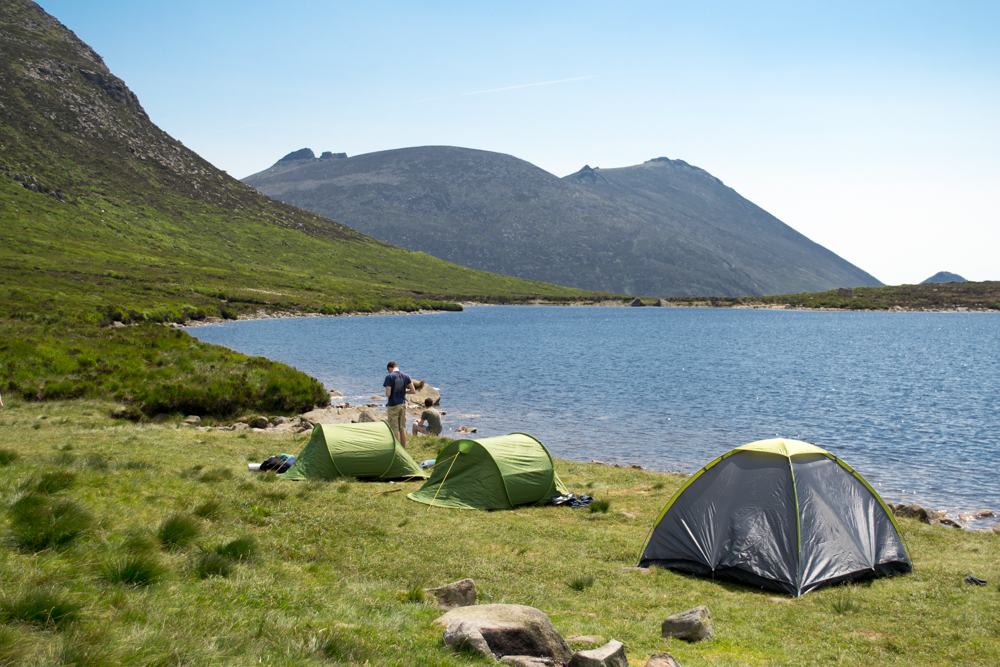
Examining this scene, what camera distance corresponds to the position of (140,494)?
10.7m

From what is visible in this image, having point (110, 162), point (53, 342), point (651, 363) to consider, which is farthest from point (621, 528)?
point (110, 162)

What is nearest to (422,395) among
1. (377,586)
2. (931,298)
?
(377,586)

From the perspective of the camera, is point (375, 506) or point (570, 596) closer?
point (570, 596)

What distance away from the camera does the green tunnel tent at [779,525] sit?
1195 centimetres

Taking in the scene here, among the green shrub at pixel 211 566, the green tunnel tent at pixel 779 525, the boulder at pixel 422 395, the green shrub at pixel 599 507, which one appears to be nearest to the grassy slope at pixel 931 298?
the boulder at pixel 422 395

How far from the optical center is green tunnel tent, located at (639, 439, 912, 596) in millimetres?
11953

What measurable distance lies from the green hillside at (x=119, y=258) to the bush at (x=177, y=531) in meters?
20.4

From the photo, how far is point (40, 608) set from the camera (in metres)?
5.74

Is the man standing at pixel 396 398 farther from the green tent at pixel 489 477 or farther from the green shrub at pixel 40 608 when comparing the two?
the green shrub at pixel 40 608

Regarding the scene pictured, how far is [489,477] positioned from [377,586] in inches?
317

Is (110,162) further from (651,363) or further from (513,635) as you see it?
(513,635)

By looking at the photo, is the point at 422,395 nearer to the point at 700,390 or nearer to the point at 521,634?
the point at 700,390

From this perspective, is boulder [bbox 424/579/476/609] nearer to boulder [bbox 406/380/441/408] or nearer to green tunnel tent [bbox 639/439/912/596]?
green tunnel tent [bbox 639/439/912/596]

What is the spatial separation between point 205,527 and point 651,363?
187ft
